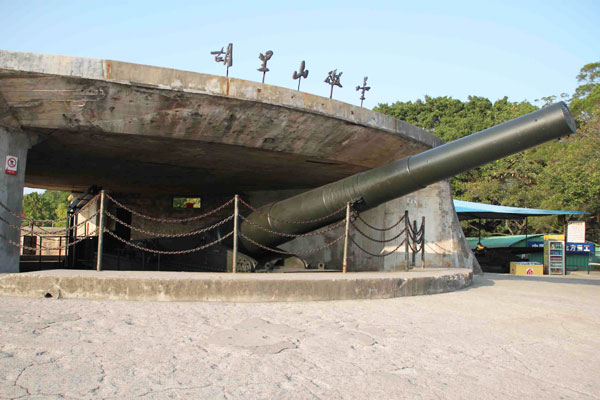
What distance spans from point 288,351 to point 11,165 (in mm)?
5771

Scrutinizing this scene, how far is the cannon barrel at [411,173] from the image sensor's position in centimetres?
517

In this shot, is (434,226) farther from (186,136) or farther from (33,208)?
(33,208)

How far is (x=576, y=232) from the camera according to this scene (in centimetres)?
1369

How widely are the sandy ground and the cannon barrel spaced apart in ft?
6.35

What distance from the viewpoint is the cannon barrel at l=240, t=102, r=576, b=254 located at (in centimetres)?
517

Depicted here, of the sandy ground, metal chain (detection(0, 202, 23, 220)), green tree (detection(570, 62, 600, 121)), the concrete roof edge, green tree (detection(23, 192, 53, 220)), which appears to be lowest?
the sandy ground

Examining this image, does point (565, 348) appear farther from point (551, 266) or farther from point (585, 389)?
point (551, 266)

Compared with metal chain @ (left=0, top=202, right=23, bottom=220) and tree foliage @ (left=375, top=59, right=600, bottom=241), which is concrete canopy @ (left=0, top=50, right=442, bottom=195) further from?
tree foliage @ (left=375, top=59, right=600, bottom=241)

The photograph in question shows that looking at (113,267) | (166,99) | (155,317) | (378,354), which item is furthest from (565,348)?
(113,267)

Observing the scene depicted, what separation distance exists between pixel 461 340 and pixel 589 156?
2046 cm

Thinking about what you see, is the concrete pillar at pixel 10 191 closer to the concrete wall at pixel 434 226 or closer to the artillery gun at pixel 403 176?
the artillery gun at pixel 403 176

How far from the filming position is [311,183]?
12.7 meters

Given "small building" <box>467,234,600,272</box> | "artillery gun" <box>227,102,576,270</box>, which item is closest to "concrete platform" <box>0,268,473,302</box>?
"artillery gun" <box>227,102,576,270</box>

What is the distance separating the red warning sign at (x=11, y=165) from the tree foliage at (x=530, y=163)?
19562 mm
